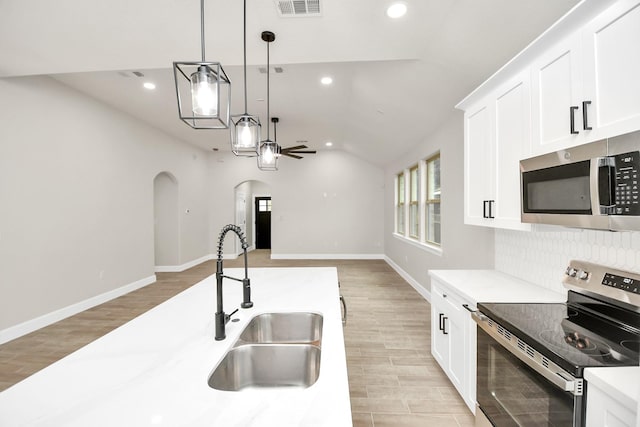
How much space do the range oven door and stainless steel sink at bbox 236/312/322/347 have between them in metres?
0.94

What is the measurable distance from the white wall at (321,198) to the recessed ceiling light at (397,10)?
583cm

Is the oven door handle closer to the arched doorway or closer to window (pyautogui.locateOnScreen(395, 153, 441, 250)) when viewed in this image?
window (pyautogui.locateOnScreen(395, 153, 441, 250))

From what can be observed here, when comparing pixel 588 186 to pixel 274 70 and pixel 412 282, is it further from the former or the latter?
pixel 412 282

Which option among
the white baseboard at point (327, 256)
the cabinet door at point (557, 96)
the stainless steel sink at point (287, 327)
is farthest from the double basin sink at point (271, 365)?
the white baseboard at point (327, 256)

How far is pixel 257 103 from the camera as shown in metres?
4.38

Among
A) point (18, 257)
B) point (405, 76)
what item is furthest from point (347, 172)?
point (18, 257)

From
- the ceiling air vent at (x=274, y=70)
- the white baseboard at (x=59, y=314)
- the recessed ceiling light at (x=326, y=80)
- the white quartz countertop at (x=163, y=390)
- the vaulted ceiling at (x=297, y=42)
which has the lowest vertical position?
the white baseboard at (x=59, y=314)

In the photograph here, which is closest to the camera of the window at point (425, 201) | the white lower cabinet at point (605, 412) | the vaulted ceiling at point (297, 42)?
the white lower cabinet at point (605, 412)

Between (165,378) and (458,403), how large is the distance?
81.0 inches

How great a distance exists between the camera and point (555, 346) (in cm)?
112

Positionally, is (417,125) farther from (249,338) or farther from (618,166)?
(249,338)

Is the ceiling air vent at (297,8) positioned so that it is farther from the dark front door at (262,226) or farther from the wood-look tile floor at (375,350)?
the dark front door at (262,226)

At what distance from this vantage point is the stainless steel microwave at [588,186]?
103 cm

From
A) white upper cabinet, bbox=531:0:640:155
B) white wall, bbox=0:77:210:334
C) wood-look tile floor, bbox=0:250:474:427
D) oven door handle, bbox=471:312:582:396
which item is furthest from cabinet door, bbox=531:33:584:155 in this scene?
white wall, bbox=0:77:210:334
